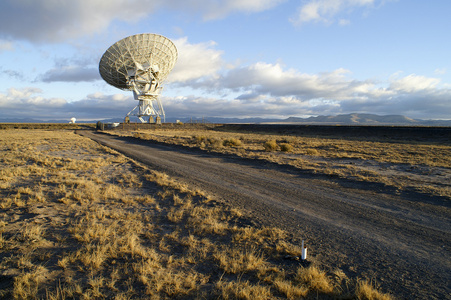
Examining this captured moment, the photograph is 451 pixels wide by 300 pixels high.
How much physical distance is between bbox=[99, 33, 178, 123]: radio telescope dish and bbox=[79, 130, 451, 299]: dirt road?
131 feet

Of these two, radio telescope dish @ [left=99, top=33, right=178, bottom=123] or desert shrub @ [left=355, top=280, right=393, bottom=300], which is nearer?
desert shrub @ [left=355, top=280, right=393, bottom=300]

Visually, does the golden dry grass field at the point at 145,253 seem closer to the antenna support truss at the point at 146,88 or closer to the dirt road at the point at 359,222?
the dirt road at the point at 359,222

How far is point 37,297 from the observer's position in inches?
128

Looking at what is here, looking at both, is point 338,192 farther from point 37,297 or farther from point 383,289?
point 37,297

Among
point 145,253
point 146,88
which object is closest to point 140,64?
point 146,88

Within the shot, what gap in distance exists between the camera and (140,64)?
46.3 metres

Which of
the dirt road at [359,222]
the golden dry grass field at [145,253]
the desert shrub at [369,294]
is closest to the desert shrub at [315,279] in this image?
the golden dry grass field at [145,253]

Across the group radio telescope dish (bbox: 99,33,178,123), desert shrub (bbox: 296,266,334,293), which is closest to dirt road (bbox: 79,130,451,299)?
desert shrub (bbox: 296,266,334,293)

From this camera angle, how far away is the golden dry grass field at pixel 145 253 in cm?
340

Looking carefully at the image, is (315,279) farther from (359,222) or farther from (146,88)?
(146,88)

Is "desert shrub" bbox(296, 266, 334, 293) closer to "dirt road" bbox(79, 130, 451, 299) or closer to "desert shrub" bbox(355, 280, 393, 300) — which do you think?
"desert shrub" bbox(355, 280, 393, 300)

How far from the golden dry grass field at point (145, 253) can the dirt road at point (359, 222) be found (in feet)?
1.73

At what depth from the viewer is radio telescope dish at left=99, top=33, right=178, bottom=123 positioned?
42.5 meters

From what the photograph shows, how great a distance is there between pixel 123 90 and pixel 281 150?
146 feet
